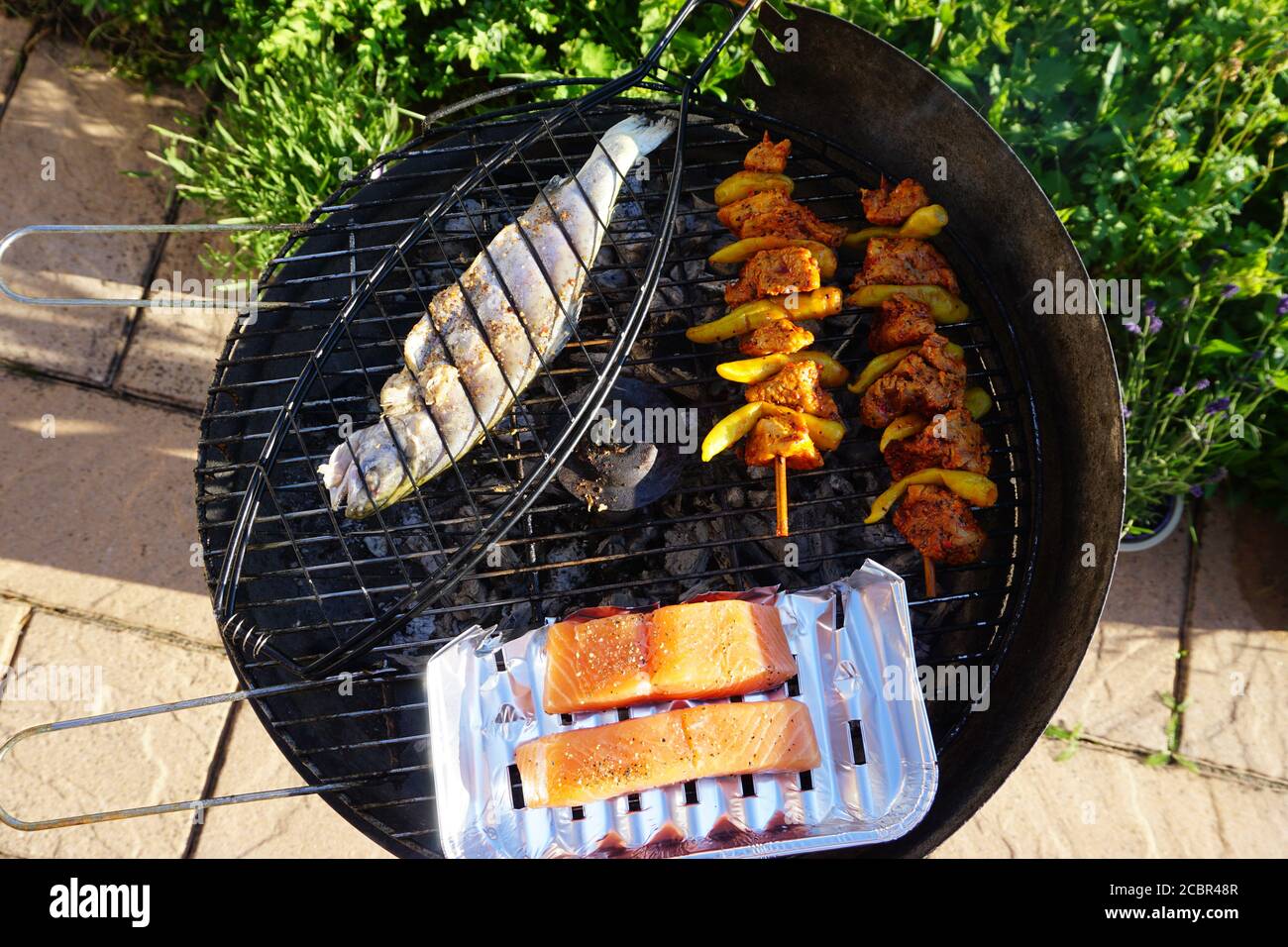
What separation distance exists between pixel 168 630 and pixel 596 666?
2.64m

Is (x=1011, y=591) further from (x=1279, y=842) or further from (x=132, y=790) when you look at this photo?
(x=132, y=790)

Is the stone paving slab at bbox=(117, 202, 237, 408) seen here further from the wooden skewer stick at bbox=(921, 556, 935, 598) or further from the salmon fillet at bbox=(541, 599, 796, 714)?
the wooden skewer stick at bbox=(921, 556, 935, 598)

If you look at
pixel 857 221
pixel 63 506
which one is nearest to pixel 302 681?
pixel 63 506

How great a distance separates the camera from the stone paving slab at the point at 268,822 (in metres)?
4.17

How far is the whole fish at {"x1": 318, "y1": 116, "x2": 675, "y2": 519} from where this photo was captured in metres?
3.36

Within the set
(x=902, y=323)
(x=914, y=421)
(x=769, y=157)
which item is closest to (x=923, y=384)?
(x=914, y=421)

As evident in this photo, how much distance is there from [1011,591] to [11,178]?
5653 millimetres

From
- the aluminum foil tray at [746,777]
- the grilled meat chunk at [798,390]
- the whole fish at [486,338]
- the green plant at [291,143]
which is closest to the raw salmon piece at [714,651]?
the aluminum foil tray at [746,777]

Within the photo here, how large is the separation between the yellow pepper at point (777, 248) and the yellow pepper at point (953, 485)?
36.5 inches

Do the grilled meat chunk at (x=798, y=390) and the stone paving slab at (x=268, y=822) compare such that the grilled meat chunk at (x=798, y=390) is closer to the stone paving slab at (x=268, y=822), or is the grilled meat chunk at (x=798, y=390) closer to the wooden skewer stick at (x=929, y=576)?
the wooden skewer stick at (x=929, y=576)

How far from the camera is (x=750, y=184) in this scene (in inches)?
145

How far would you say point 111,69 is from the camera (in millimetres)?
5199

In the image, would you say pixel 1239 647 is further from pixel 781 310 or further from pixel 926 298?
pixel 781 310

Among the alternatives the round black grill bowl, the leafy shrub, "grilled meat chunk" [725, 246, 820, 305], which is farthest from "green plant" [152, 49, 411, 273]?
"grilled meat chunk" [725, 246, 820, 305]
